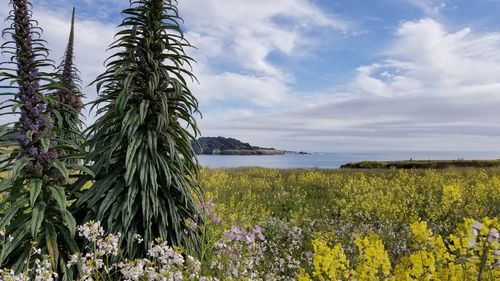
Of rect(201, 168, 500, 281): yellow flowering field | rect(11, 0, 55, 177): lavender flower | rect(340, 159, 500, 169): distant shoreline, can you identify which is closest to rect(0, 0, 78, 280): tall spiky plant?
rect(11, 0, 55, 177): lavender flower

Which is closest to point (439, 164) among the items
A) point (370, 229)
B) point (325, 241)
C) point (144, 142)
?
point (370, 229)

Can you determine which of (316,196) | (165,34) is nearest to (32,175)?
(165,34)

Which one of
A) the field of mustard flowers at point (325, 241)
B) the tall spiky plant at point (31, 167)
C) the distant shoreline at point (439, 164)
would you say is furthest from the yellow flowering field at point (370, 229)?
the distant shoreline at point (439, 164)

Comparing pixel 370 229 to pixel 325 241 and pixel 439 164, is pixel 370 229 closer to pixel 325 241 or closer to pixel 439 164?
pixel 325 241

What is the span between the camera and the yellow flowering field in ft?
11.1

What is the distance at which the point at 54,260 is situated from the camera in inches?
198

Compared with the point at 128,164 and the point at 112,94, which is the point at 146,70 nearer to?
the point at 112,94

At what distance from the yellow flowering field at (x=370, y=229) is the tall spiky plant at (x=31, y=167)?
2.07 m

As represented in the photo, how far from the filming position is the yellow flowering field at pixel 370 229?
133 inches

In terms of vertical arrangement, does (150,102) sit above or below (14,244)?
above

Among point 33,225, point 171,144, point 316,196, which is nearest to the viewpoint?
point 33,225

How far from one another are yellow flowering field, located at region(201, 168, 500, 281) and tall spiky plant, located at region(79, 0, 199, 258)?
103cm

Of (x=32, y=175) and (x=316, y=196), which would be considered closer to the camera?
(x=32, y=175)

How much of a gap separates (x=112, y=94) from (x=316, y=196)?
1249 cm
